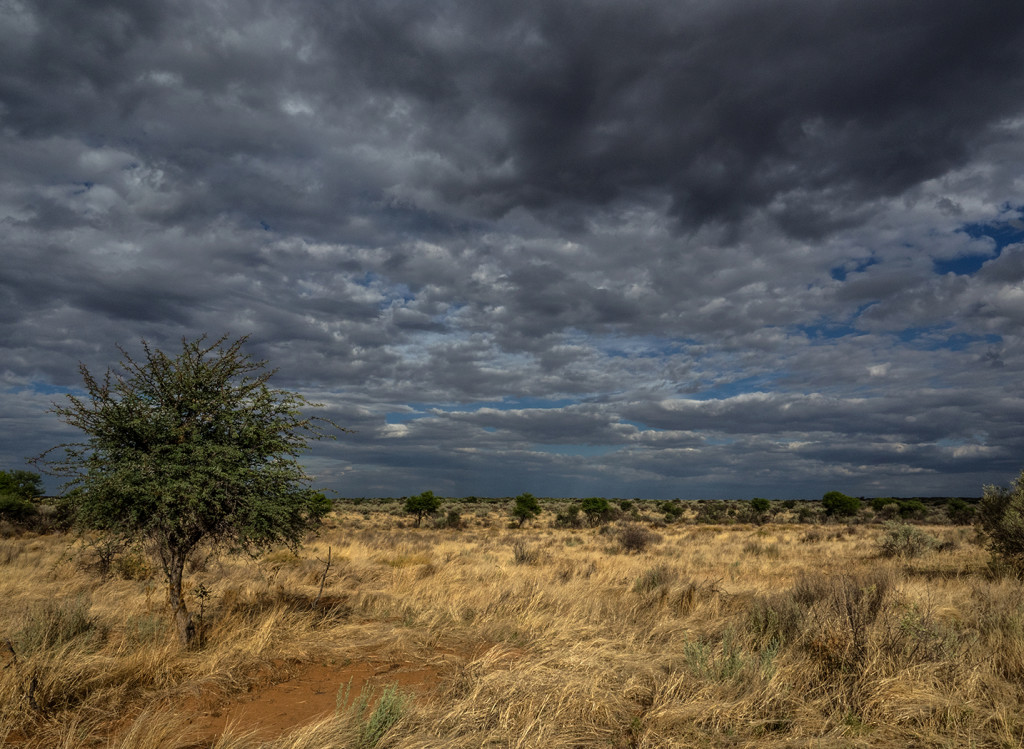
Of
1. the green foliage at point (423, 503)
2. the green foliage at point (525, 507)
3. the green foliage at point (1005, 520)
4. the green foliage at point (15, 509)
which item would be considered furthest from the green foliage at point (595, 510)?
the green foliage at point (15, 509)

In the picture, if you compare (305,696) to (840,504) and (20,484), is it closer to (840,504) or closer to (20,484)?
(20,484)

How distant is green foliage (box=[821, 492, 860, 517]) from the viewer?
52594mm

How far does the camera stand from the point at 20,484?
102 ft

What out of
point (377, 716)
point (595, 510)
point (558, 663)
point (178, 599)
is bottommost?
point (595, 510)

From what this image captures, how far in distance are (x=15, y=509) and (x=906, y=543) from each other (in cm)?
4235

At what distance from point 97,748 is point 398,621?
5.54 meters

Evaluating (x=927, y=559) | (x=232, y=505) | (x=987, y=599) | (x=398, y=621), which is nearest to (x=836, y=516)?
(x=927, y=559)

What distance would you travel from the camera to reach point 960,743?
5051 mm

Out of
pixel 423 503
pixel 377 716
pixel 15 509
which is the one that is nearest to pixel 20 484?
pixel 15 509

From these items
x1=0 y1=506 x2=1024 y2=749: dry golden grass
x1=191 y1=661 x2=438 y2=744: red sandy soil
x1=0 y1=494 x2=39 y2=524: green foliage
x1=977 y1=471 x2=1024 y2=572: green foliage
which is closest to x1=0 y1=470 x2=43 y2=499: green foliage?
x1=0 y1=494 x2=39 y2=524: green foliage

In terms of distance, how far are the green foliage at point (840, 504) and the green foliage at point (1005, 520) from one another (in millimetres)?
40374

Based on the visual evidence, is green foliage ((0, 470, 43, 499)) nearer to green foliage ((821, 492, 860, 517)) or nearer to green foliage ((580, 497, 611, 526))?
green foliage ((580, 497, 611, 526))

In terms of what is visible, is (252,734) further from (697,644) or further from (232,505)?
(697,644)

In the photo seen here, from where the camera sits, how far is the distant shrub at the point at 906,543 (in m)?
21.8
